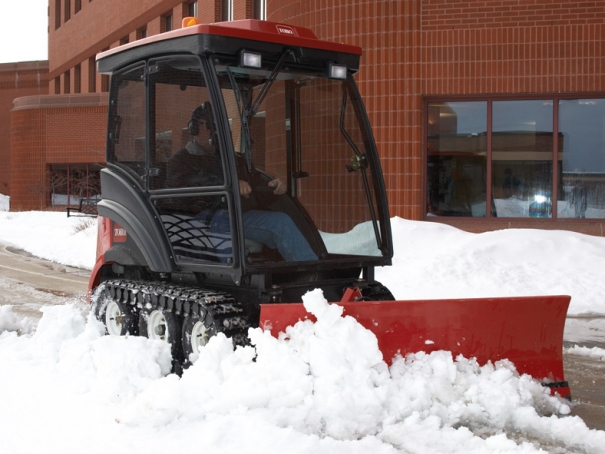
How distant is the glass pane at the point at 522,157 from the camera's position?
13906 millimetres

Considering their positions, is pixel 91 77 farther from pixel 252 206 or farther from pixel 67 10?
pixel 252 206

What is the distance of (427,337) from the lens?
5.43 metres

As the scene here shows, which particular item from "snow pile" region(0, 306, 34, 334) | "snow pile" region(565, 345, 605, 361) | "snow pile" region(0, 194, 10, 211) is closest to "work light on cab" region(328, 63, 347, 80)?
"snow pile" region(565, 345, 605, 361)

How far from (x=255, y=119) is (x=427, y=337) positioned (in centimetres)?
199

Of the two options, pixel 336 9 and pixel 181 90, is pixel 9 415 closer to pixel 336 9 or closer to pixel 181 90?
pixel 181 90

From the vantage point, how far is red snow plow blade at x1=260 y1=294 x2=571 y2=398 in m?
5.34

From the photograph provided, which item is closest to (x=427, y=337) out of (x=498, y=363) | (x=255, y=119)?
(x=498, y=363)

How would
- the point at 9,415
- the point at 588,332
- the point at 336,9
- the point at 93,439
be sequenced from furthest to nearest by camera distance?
the point at 336,9 → the point at 588,332 → the point at 9,415 → the point at 93,439

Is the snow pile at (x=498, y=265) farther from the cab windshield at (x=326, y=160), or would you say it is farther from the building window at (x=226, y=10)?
the building window at (x=226, y=10)

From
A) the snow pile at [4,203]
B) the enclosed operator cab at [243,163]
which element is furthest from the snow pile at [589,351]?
the snow pile at [4,203]

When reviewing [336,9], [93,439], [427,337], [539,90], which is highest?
[336,9]

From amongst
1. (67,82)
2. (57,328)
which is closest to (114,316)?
(57,328)

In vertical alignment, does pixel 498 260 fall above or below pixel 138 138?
below

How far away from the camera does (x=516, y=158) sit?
46.0 ft
